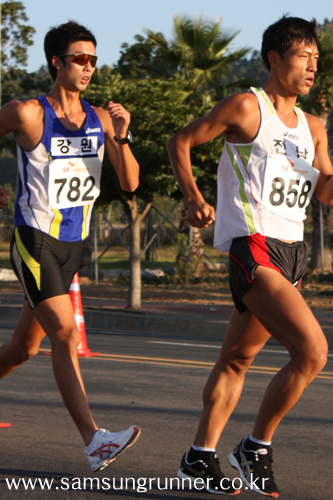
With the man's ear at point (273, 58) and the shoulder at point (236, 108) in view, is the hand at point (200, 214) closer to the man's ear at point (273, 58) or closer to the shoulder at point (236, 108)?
the shoulder at point (236, 108)

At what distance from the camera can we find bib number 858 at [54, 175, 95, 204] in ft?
12.3

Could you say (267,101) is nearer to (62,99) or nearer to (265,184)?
(265,184)

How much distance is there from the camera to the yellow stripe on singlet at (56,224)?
12.2ft

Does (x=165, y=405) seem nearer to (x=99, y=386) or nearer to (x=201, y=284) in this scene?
(x=99, y=386)

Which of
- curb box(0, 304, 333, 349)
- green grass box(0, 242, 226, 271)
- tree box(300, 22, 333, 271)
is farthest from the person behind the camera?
green grass box(0, 242, 226, 271)

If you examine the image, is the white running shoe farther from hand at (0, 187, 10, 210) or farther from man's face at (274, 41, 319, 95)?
man's face at (274, 41, 319, 95)

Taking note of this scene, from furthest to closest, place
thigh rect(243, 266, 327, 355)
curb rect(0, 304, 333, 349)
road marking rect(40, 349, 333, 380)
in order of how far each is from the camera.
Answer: curb rect(0, 304, 333, 349) → road marking rect(40, 349, 333, 380) → thigh rect(243, 266, 327, 355)

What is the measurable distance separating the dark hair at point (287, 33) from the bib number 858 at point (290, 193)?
0.64m

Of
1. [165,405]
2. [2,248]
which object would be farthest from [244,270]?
[2,248]

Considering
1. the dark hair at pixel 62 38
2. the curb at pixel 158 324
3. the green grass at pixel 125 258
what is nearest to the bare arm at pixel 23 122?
the dark hair at pixel 62 38

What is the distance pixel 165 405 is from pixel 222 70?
57.5 feet

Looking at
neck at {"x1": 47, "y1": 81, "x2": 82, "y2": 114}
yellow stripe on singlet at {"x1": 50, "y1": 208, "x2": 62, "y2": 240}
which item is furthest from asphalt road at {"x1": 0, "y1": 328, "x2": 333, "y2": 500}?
neck at {"x1": 47, "y1": 81, "x2": 82, "y2": 114}

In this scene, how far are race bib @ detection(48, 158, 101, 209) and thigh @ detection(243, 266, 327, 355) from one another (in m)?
1.10

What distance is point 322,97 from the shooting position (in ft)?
73.4
